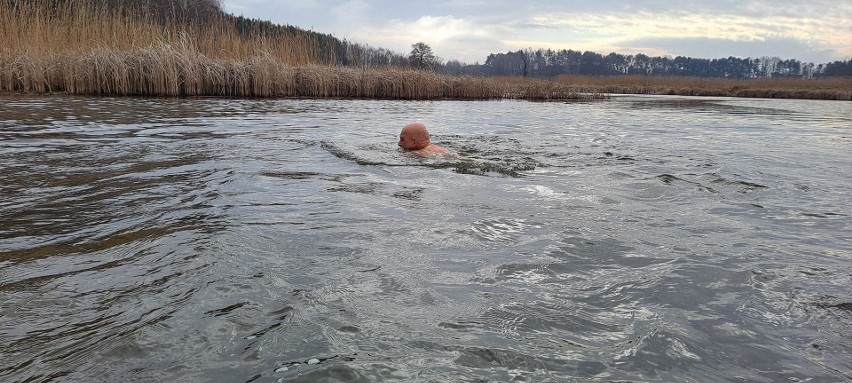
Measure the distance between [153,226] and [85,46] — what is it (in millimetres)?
15285

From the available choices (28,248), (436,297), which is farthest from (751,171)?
(28,248)

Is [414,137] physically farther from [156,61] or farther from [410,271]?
[156,61]

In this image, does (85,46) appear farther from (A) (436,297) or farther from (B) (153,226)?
(A) (436,297)

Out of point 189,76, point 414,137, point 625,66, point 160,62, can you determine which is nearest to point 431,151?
point 414,137

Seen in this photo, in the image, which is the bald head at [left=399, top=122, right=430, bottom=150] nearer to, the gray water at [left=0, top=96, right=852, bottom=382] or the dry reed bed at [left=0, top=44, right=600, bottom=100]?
the gray water at [left=0, top=96, right=852, bottom=382]

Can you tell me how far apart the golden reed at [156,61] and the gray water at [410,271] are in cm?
1023

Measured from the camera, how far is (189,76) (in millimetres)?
16047

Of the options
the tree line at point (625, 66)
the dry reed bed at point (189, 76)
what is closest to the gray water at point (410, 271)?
the dry reed bed at point (189, 76)

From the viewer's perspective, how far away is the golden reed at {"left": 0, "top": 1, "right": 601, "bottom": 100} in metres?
14.3

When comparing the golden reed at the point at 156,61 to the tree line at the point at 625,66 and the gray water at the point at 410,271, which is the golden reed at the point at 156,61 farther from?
the tree line at the point at 625,66

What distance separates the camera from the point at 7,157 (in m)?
5.38

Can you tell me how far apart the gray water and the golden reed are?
10229 mm

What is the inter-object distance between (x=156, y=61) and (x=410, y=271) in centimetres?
1549

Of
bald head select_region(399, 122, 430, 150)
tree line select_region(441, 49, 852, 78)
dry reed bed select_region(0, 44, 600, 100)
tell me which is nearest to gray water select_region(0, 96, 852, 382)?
bald head select_region(399, 122, 430, 150)
